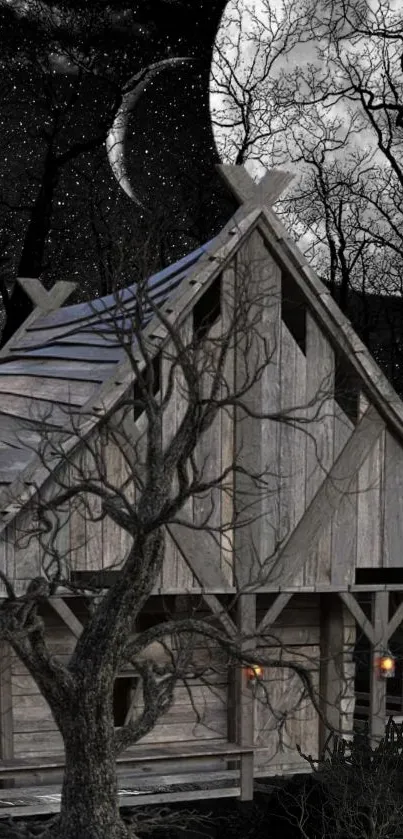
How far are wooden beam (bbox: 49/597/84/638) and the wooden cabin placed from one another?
2 centimetres

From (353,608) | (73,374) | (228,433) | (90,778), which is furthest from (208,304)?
(90,778)

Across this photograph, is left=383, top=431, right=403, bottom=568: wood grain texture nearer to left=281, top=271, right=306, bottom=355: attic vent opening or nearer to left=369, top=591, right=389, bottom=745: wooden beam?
left=369, top=591, right=389, bottom=745: wooden beam

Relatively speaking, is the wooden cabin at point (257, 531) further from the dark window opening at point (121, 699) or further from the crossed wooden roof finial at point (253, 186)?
the dark window opening at point (121, 699)

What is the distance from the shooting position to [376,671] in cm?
1371

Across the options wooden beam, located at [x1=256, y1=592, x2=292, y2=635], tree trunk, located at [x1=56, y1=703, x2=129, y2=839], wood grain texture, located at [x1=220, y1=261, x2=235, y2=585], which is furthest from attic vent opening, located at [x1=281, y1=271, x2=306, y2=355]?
tree trunk, located at [x1=56, y1=703, x2=129, y2=839]

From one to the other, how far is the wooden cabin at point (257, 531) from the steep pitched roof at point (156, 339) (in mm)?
22

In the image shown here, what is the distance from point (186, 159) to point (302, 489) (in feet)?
47.6

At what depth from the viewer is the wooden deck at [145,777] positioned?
12539mm

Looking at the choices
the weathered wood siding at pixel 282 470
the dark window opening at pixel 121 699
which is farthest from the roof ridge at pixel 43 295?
the weathered wood siding at pixel 282 470

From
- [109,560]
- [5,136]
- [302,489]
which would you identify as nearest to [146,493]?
[109,560]

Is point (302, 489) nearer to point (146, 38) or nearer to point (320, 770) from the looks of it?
point (320, 770)

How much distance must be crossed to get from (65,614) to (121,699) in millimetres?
4831

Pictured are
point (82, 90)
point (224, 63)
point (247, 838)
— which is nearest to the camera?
point (247, 838)

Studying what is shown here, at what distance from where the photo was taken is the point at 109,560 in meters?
12.5
